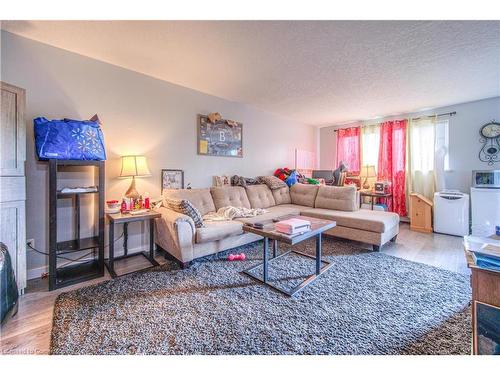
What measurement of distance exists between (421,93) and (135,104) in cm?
409

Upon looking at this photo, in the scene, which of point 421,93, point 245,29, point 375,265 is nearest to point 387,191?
point 421,93

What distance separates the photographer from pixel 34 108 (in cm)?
202

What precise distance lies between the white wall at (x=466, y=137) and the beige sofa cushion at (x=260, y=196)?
10.8 ft

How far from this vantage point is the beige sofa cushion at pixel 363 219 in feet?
8.87

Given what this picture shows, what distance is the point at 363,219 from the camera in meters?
2.82

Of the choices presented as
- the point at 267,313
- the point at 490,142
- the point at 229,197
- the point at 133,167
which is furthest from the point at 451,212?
the point at 133,167

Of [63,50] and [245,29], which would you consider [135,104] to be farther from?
[245,29]

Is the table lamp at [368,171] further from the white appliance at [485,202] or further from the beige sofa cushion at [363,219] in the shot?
the beige sofa cushion at [363,219]

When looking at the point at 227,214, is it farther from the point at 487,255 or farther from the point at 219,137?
the point at 487,255

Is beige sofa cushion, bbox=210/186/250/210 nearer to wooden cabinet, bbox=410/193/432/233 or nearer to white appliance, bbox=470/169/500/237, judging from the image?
wooden cabinet, bbox=410/193/432/233

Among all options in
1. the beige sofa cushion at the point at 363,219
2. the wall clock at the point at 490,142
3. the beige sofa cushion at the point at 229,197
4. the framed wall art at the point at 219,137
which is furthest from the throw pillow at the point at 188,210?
the wall clock at the point at 490,142

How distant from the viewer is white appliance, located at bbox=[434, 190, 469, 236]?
11.0ft

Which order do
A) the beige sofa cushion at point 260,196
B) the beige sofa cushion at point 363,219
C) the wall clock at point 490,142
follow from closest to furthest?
the beige sofa cushion at point 363,219 → the wall clock at point 490,142 → the beige sofa cushion at point 260,196

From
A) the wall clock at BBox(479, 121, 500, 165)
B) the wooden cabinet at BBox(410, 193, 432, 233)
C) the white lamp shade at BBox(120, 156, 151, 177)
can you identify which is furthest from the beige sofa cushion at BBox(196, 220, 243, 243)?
the wall clock at BBox(479, 121, 500, 165)
